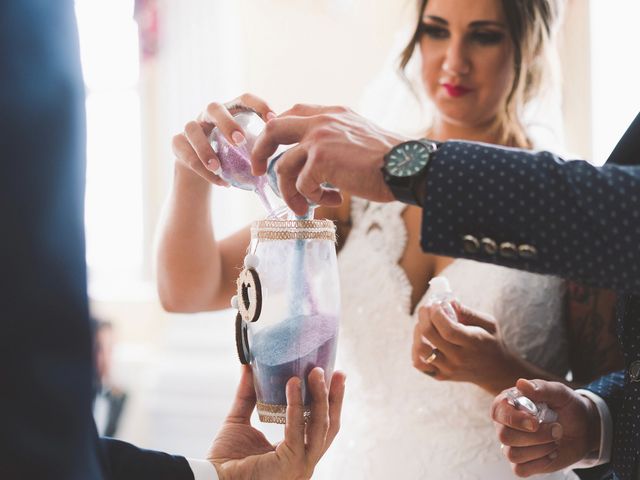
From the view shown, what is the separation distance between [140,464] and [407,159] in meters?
0.40

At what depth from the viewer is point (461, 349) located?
1.26 meters

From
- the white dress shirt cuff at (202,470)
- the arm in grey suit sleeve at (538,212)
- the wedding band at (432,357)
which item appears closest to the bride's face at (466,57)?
the wedding band at (432,357)

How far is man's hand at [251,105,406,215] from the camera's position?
0.84 metres

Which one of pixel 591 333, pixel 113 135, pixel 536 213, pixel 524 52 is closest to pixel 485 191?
pixel 536 213

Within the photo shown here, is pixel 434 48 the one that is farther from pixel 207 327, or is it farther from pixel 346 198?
pixel 207 327

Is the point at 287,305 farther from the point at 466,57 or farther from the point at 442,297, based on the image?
the point at 466,57

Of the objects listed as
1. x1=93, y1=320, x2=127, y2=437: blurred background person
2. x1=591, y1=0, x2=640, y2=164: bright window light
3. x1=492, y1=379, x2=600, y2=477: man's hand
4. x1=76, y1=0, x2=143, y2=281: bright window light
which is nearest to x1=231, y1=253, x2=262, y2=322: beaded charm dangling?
x1=492, y1=379, x2=600, y2=477: man's hand

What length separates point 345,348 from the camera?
1666 mm

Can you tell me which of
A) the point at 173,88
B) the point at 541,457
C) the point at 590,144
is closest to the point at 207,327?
the point at 173,88

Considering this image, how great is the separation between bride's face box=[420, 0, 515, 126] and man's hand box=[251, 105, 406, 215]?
2.43 ft

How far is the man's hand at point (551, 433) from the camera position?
1.08 m

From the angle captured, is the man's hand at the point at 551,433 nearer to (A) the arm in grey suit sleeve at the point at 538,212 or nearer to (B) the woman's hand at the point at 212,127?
(A) the arm in grey suit sleeve at the point at 538,212

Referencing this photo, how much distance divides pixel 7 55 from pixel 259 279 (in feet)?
1.37

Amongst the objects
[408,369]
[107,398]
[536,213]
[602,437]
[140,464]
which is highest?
[536,213]
